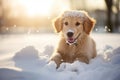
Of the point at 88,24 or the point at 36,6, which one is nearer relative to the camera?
the point at 88,24

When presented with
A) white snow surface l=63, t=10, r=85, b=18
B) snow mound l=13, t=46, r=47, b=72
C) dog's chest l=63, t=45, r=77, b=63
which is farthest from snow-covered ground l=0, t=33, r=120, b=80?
white snow surface l=63, t=10, r=85, b=18

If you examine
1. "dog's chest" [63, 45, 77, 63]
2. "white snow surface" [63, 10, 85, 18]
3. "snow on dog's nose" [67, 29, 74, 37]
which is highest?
"white snow surface" [63, 10, 85, 18]

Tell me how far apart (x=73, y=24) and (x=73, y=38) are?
3.1 inches

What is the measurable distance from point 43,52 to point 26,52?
0.85 feet

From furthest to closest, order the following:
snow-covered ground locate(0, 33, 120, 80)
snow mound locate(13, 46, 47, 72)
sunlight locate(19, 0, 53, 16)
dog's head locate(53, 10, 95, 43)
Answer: sunlight locate(19, 0, 53, 16) < dog's head locate(53, 10, 95, 43) < snow mound locate(13, 46, 47, 72) < snow-covered ground locate(0, 33, 120, 80)

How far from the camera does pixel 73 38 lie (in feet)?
7.28

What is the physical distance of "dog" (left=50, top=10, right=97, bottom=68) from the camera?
2.22 meters

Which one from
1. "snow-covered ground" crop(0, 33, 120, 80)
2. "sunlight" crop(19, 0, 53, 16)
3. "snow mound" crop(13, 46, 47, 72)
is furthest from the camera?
"sunlight" crop(19, 0, 53, 16)

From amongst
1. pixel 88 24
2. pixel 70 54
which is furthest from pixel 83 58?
pixel 88 24

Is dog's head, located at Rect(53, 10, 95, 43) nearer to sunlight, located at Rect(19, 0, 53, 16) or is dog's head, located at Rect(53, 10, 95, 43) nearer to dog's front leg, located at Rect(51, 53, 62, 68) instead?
dog's front leg, located at Rect(51, 53, 62, 68)

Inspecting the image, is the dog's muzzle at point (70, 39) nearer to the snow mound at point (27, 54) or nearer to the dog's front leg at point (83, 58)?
the dog's front leg at point (83, 58)

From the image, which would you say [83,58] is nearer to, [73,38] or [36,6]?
[73,38]

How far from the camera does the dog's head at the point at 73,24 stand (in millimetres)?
2217

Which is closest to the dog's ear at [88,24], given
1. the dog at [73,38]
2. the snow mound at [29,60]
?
the dog at [73,38]
